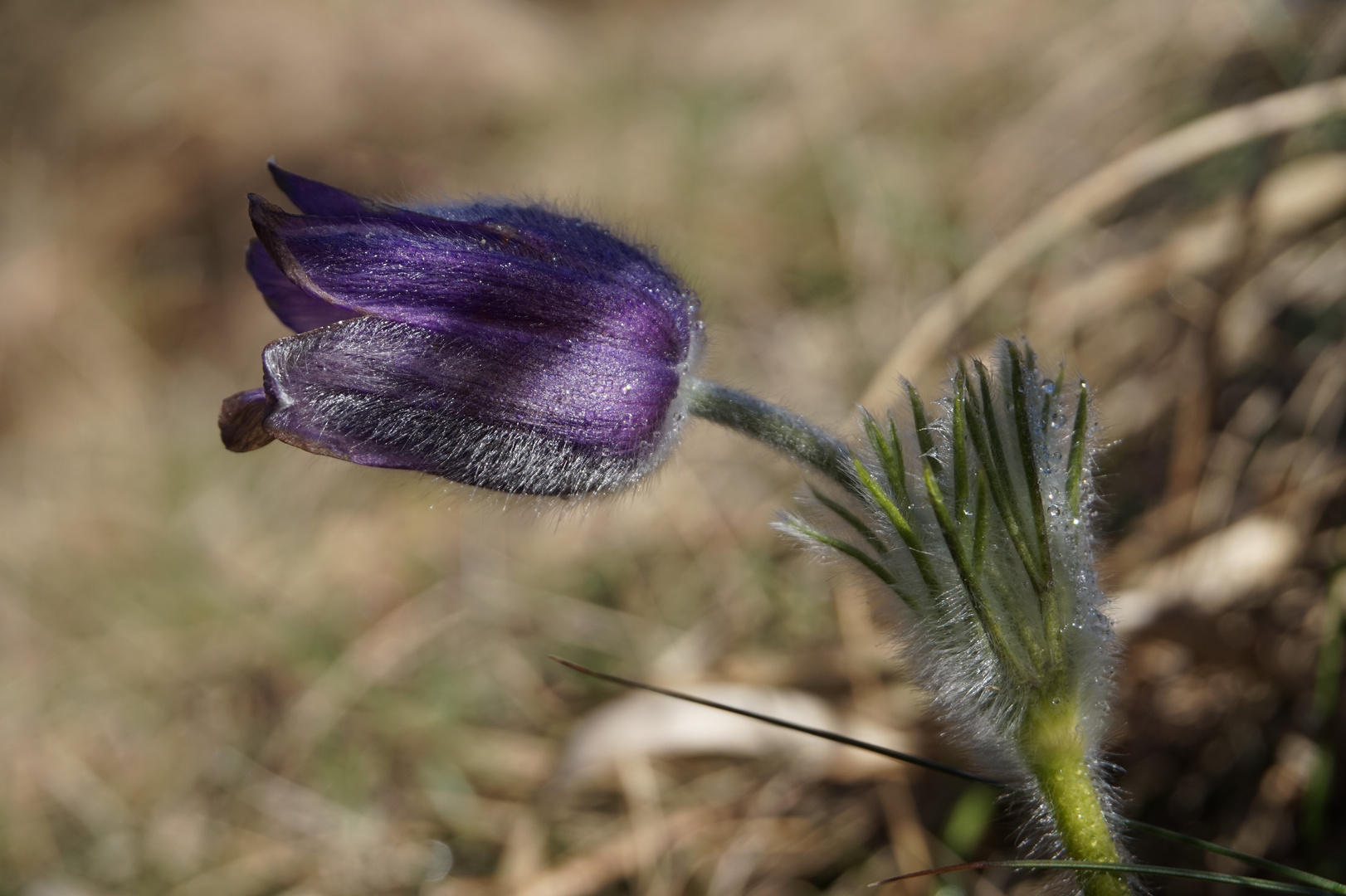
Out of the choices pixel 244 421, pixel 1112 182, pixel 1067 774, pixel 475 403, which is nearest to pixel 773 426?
pixel 475 403

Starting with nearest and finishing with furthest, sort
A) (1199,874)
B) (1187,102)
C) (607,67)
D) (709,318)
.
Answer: (1199,874) → (1187,102) → (709,318) → (607,67)

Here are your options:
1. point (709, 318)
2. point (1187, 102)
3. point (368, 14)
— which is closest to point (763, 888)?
point (709, 318)

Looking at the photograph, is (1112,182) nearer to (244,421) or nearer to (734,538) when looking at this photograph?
(734,538)

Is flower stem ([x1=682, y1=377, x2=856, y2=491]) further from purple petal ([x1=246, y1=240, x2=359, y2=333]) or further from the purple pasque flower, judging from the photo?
purple petal ([x1=246, y1=240, x2=359, y2=333])

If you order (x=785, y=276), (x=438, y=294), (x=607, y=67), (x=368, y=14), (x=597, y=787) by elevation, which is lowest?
(x=597, y=787)

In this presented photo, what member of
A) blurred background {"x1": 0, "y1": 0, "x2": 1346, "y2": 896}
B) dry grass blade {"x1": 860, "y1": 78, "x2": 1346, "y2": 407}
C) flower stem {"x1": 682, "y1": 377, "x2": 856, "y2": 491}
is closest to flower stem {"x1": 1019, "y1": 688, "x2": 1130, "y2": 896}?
blurred background {"x1": 0, "y1": 0, "x2": 1346, "y2": 896}

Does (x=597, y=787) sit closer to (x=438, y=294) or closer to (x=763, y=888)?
(x=763, y=888)
